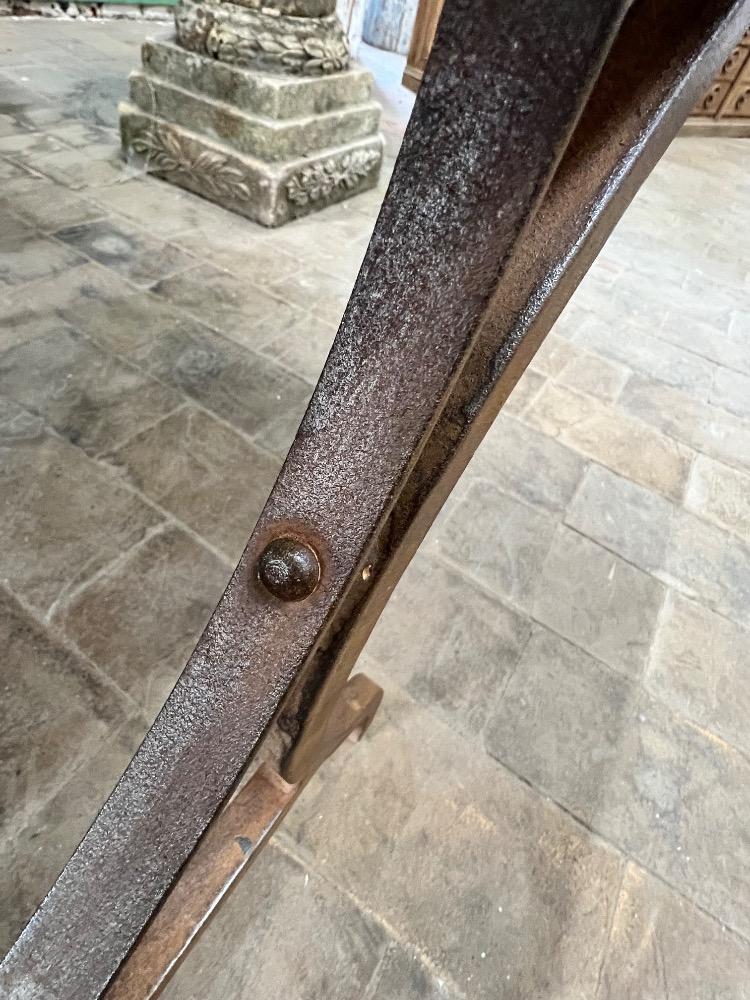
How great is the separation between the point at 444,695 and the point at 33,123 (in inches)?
172

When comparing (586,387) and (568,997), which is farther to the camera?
(586,387)

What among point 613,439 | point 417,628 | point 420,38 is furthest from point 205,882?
point 420,38

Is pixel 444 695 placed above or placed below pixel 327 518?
below

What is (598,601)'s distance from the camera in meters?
2.05

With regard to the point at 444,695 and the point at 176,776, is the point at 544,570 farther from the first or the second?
the point at 176,776

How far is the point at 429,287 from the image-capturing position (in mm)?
437

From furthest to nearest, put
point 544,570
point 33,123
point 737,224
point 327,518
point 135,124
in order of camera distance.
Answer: point 737,224, point 33,123, point 135,124, point 544,570, point 327,518

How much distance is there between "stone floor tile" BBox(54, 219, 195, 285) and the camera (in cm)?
294

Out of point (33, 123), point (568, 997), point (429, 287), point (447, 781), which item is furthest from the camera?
point (33, 123)

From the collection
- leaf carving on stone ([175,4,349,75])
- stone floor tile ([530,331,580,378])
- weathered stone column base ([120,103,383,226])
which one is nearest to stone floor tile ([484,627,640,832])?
stone floor tile ([530,331,580,378])

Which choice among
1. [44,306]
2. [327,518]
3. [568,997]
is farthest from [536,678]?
[44,306]

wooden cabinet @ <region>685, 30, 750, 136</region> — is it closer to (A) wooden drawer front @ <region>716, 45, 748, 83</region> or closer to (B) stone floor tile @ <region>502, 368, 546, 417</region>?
(A) wooden drawer front @ <region>716, 45, 748, 83</region>

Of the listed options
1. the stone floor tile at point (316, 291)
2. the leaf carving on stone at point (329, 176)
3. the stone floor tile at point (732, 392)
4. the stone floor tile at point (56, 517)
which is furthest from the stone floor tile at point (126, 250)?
the stone floor tile at point (732, 392)

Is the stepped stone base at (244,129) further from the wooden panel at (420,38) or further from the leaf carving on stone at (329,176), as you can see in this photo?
the wooden panel at (420,38)
